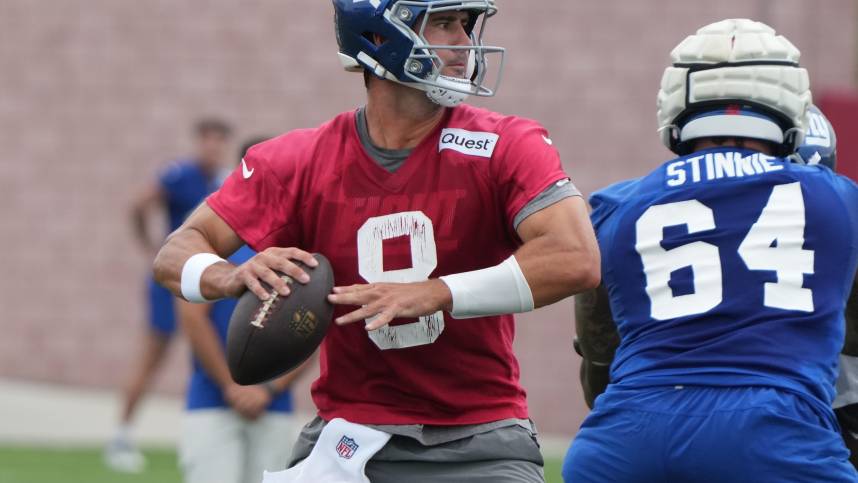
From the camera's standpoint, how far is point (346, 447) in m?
3.83

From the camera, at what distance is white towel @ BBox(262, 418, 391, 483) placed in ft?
12.5

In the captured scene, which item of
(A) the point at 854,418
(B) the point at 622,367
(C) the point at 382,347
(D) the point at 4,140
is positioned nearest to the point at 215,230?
(C) the point at 382,347

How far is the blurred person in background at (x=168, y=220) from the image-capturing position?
32.2 ft

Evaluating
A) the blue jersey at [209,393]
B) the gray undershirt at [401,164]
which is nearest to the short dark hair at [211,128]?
the blue jersey at [209,393]

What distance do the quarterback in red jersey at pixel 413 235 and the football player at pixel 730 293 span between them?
23 centimetres

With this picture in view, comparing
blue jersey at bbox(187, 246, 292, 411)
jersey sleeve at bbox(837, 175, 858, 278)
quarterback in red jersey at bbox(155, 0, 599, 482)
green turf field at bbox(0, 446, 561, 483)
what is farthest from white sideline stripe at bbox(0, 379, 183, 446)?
jersey sleeve at bbox(837, 175, 858, 278)

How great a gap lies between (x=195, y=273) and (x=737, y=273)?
1.41 metres

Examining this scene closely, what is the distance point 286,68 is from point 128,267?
2194mm

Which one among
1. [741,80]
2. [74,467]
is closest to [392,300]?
[741,80]

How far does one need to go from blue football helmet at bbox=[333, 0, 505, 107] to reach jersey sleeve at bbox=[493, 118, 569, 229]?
0.18m

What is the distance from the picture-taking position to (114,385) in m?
12.7

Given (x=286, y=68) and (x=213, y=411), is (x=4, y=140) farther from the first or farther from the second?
(x=213, y=411)

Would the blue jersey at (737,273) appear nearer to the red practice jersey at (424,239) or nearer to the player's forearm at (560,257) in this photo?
the player's forearm at (560,257)

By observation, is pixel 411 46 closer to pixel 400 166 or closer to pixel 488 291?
pixel 400 166
